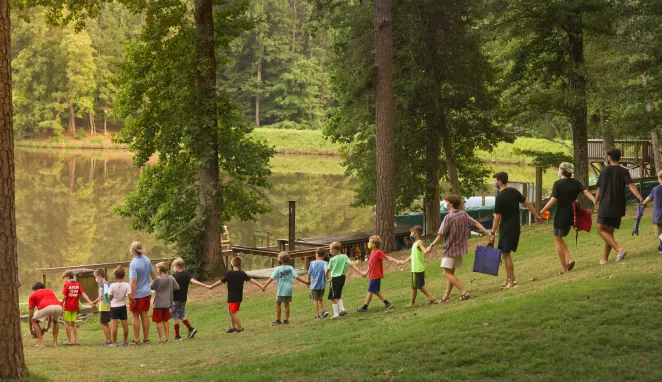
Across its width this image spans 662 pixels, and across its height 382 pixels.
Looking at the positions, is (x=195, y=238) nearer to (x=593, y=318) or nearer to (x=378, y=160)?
(x=378, y=160)

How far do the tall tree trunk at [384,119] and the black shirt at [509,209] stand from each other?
1199 centimetres

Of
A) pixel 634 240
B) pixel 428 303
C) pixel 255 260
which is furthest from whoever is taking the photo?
pixel 255 260

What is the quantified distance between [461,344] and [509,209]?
12.0ft

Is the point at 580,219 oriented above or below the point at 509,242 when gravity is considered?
above

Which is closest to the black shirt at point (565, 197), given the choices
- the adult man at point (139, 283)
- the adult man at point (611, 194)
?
the adult man at point (611, 194)

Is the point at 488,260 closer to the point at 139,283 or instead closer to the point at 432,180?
the point at 139,283

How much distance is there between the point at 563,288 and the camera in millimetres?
12383

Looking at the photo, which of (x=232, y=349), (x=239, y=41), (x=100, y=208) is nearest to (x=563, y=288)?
(x=232, y=349)

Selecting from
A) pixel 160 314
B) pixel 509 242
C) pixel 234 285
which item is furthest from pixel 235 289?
pixel 509 242

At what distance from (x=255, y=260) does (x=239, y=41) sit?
61.4 m

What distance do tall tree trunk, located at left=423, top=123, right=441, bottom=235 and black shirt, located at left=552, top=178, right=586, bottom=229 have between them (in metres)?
15.5

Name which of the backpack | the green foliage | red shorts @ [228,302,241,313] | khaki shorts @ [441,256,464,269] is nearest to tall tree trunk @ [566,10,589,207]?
the green foliage

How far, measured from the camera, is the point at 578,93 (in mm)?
26422

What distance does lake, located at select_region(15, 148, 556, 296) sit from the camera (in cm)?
3444
